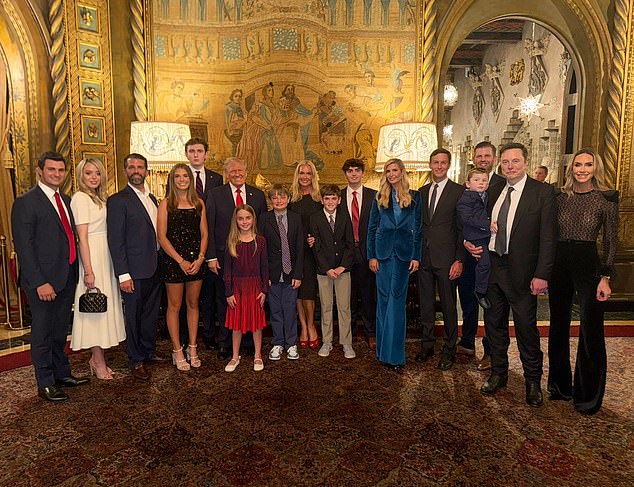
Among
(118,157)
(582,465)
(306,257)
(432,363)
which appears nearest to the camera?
(582,465)

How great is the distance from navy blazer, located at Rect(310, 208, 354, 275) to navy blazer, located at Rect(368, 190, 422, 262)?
37 cm

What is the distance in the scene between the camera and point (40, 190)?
3561mm

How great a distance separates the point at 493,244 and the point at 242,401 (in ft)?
7.02

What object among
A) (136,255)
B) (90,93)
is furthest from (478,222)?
(90,93)

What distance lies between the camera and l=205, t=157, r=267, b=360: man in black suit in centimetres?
429

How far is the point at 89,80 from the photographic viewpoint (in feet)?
17.9

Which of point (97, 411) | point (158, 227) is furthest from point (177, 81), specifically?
point (97, 411)

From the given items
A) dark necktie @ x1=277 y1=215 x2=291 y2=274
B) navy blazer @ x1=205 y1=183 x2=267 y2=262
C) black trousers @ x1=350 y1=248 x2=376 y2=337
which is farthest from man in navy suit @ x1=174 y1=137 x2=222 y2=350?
black trousers @ x1=350 y1=248 x2=376 y2=337

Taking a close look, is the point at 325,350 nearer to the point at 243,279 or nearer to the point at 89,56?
the point at 243,279

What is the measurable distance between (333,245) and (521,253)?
1.65 m

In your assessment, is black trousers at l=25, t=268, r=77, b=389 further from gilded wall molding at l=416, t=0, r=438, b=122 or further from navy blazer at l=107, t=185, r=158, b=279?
gilded wall molding at l=416, t=0, r=438, b=122

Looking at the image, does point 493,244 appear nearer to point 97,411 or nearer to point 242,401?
point 242,401

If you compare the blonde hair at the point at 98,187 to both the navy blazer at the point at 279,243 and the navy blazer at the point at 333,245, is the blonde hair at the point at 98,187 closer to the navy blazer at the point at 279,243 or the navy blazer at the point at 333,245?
the navy blazer at the point at 279,243

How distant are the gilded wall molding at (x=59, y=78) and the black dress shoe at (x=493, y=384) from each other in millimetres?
4785
